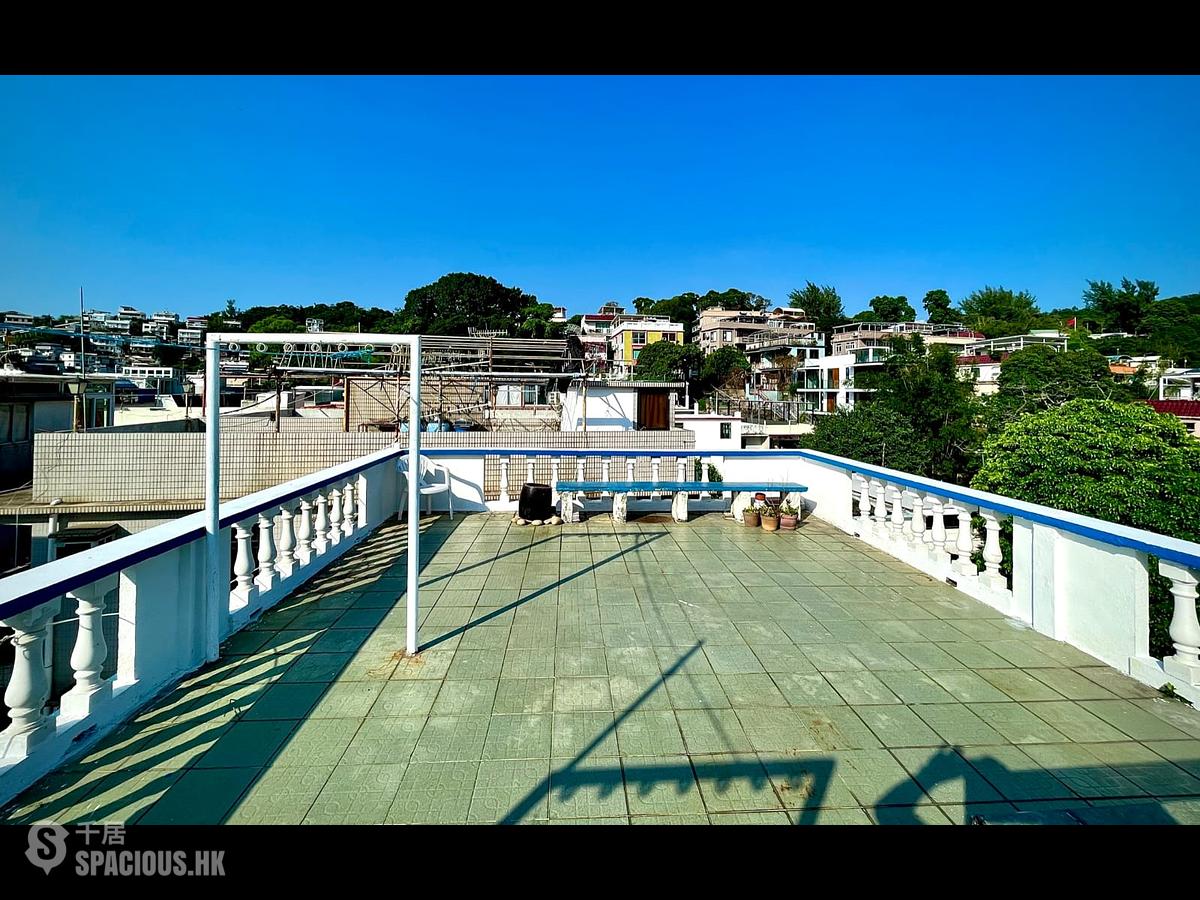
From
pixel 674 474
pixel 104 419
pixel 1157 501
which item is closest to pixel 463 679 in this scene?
pixel 674 474

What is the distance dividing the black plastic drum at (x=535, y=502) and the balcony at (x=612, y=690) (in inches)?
71.3

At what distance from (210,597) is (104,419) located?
72.2 ft

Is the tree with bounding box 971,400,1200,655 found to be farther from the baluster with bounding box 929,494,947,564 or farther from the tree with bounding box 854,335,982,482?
the tree with bounding box 854,335,982,482

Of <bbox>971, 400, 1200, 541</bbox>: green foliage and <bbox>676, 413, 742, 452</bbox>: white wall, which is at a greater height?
<bbox>676, 413, 742, 452</bbox>: white wall

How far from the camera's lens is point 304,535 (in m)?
4.29

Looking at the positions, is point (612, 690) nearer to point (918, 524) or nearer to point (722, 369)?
point (918, 524)

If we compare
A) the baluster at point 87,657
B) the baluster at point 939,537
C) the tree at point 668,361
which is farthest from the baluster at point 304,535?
the tree at point 668,361

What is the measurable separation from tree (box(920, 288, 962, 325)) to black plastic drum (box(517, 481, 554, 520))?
8099 cm

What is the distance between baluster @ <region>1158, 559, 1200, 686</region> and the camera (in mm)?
2475

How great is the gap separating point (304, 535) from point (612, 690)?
9.42 feet

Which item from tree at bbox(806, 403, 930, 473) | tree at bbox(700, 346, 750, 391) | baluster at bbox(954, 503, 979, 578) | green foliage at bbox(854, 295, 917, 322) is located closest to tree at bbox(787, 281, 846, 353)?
green foliage at bbox(854, 295, 917, 322)

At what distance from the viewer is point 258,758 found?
2.12 m

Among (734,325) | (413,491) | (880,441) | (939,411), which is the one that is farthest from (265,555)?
(734,325)
